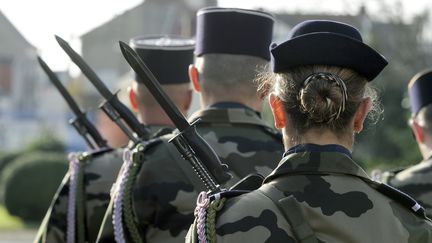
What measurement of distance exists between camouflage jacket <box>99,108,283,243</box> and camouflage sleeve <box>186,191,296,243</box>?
994mm

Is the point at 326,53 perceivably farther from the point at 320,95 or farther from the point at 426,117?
the point at 426,117

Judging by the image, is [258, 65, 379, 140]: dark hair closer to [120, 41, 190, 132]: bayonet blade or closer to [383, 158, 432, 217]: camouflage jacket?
[120, 41, 190, 132]: bayonet blade

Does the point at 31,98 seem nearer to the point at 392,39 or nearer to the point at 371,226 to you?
the point at 392,39

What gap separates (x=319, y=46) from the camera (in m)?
2.67

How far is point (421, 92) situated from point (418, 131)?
0.84 feet

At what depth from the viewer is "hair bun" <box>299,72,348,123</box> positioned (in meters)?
2.61

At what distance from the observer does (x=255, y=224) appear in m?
2.59

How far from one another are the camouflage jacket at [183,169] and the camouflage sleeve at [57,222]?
0.76 metres

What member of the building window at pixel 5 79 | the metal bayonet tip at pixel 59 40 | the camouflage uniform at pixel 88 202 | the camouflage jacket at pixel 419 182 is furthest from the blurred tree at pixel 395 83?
the building window at pixel 5 79

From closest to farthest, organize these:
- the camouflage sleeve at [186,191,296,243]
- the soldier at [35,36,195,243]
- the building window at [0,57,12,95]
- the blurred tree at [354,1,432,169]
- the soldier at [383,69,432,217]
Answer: the camouflage sleeve at [186,191,296,243]
the soldier at [35,36,195,243]
the soldier at [383,69,432,217]
the blurred tree at [354,1,432,169]
the building window at [0,57,12,95]

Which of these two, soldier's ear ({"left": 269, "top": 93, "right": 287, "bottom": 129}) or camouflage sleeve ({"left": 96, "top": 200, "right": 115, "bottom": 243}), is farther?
camouflage sleeve ({"left": 96, "top": 200, "right": 115, "bottom": 243})

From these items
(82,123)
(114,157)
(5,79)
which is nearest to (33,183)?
(82,123)

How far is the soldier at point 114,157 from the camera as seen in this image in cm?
451

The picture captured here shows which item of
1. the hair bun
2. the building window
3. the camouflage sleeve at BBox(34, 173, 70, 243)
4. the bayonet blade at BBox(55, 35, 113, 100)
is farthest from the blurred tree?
the building window
